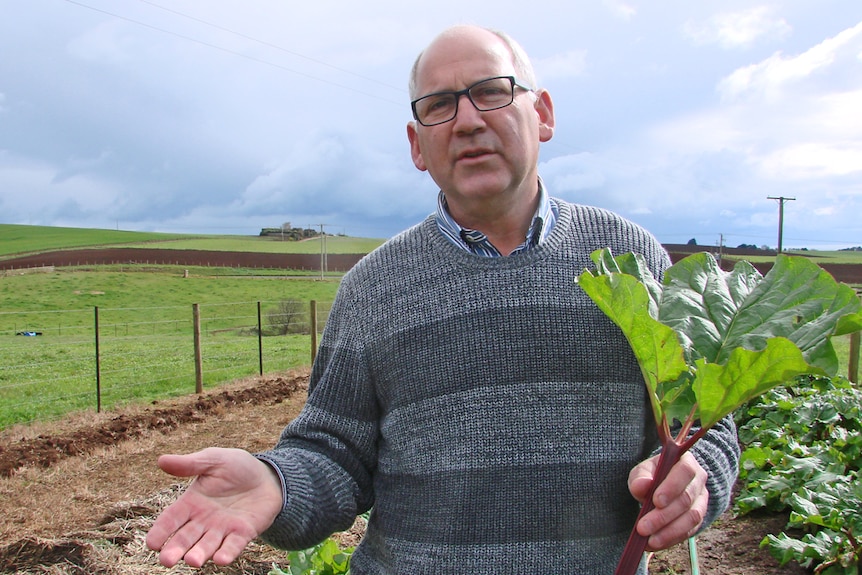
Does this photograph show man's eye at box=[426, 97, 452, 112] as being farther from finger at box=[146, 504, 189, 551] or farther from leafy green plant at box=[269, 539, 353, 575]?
leafy green plant at box=[269, 539, 353, 575]

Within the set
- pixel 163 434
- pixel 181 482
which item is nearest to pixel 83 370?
pixel 163 434

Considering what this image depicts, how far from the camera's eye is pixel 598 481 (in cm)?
167

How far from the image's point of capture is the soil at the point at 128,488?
4.39 metres

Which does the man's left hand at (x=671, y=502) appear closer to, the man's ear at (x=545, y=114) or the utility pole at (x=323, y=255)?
the man's ear at (x=545, y=114)

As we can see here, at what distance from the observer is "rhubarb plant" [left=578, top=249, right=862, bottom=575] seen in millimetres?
1109

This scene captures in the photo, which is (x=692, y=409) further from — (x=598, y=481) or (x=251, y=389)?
(x=251, y=389)

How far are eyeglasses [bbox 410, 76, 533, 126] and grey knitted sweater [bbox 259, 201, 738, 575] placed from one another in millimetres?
341

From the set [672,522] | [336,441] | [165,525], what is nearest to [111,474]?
[336,441]

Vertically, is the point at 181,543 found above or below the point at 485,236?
below

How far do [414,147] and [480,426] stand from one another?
32.4 inches

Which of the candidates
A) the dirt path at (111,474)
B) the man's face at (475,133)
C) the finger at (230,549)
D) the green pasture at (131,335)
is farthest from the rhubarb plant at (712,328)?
the green pasture at (131,335)

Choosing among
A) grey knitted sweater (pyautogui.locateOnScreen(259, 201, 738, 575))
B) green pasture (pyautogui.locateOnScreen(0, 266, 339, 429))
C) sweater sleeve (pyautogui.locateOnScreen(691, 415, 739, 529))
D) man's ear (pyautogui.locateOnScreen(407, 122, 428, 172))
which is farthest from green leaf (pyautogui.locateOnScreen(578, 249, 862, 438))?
green pasture (pyautogui.locateOnScreen(0, 266, 339, 429))

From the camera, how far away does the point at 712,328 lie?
1.27m

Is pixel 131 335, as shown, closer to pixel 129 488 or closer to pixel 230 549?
pixel 129 488
